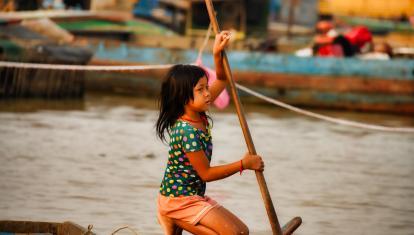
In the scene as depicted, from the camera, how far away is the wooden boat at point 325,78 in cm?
1739

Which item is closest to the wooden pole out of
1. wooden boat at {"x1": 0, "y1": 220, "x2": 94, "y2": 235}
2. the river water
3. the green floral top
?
the green floral top

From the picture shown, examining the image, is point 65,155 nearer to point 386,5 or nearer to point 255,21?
point 255,21

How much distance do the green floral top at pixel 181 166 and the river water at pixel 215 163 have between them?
6.33 feet

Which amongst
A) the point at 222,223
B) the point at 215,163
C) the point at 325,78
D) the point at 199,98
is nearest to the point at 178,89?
the point at 199,98

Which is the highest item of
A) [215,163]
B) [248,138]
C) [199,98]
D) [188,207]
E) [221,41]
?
[221,41]

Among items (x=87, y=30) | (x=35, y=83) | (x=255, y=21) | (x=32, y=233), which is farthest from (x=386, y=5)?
(x=32, y=233)

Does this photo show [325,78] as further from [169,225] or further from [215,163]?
[169,225]

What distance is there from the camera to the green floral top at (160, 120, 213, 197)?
4.37m

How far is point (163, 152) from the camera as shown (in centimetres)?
1108

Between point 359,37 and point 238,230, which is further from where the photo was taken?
point 359,37

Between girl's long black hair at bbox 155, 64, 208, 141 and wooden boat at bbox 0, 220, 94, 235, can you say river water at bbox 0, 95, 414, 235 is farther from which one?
girl's long black hair at bbox 155, 64, 208, 141

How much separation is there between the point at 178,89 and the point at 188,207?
20.7 inches

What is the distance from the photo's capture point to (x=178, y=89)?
4.41 m

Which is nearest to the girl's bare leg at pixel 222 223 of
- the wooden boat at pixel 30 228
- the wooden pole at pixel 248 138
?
the wooden pole at pixel 248 138
